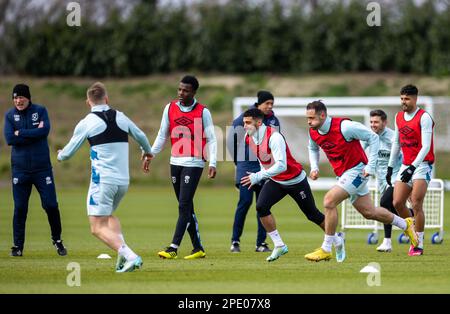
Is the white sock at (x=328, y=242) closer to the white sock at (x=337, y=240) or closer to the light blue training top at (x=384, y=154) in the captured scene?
the white sock at (x=337, y=240)

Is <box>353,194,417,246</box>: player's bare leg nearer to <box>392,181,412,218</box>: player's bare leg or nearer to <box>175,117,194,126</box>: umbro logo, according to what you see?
<box>392,181,412,218</box>: player's bare leg

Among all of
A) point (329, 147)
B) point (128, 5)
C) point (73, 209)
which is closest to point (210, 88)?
point (128, 5)

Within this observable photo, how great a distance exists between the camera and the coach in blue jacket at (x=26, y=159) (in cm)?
1477

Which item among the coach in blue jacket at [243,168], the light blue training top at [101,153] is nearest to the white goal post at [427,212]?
the coach in blue jacket at [243,168]

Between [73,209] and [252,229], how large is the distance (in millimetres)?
7467

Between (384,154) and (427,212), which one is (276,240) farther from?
(427,212)

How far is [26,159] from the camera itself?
14805mm

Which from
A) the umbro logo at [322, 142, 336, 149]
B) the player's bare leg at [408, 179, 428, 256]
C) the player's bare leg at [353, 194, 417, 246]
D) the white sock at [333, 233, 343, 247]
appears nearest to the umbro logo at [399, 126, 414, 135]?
the player's bare leg at [408, 179, 428, 256]

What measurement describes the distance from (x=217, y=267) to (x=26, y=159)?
346 centimetres

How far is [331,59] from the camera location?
50688 mm

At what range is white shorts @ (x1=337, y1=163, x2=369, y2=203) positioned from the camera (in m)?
13.5

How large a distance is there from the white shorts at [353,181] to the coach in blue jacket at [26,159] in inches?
162

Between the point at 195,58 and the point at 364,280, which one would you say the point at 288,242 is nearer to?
the point at 364,280

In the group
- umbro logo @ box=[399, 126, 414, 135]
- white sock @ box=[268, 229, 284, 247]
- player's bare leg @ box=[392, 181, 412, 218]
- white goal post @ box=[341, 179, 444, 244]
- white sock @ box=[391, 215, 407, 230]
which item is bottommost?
white goal post @ box=[341, 179, 444, 244]
